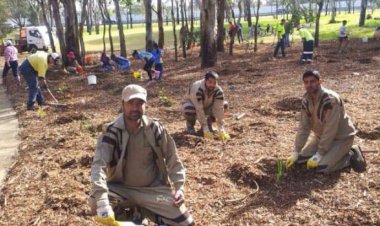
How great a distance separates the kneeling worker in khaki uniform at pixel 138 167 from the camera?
3.52 metres

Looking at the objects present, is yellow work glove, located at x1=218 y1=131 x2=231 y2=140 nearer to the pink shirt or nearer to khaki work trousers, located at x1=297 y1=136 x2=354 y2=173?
khaki work trousers, located at x1=297 y1=136 x2=354 y2=173

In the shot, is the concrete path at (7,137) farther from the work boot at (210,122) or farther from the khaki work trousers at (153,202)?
the work boot at (210,122)

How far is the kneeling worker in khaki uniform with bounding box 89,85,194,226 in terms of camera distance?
352 centimetres

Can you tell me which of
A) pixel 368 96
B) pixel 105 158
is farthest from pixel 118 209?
pixel 368 96

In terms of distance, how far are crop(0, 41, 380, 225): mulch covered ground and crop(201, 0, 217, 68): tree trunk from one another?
3787mm

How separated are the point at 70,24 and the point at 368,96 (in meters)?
12.1

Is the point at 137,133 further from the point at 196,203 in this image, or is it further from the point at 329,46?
the point at 329,46

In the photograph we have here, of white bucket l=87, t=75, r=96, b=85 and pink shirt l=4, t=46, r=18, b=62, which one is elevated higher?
pink shirt l=4, t=46, r=18, b=62

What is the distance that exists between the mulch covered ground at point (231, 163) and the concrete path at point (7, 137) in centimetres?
16

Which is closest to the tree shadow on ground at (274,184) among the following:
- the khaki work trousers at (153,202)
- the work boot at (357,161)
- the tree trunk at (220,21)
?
the work boot at (357,161)

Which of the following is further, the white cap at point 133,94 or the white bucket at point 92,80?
the white bucket at point 92,80

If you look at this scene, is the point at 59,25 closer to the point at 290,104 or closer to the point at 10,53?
the point at 10,53

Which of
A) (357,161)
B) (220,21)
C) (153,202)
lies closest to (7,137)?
(153,202)

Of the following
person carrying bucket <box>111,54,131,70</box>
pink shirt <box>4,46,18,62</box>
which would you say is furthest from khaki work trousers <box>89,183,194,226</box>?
person carrying bucket <box>111,54,131,70</box>
